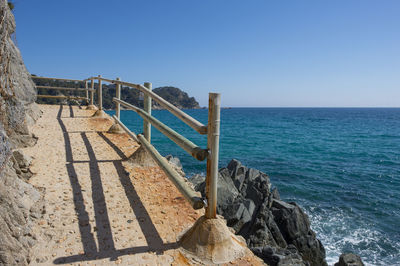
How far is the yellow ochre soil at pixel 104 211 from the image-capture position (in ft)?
10.3

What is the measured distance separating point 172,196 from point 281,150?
79.4 ft

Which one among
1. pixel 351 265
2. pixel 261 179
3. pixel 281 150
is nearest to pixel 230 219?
pixel 351 265

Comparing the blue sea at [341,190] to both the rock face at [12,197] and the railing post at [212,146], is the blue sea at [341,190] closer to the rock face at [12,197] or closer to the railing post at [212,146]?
the railing post at [212,146]

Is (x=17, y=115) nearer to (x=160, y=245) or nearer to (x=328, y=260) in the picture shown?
(x=160, y=245)

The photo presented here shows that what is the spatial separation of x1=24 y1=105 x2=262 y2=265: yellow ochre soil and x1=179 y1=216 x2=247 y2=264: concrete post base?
0.10 metres

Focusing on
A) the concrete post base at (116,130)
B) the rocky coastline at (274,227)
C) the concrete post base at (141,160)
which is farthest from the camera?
the concrete post base at (116,130)

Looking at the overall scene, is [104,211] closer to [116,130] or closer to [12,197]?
[12,197]

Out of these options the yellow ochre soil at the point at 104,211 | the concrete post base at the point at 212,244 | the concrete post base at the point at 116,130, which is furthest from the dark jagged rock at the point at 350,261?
the concrete post base at the point at 116,130

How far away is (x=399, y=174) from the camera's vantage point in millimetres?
18922

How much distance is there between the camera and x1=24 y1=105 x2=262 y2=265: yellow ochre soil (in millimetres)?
3150

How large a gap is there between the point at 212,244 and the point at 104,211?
6.10ft

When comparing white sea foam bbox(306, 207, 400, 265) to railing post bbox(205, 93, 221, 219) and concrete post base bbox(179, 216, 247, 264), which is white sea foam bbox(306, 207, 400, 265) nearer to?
concrete post base bbox(179, 216, 247, 264)

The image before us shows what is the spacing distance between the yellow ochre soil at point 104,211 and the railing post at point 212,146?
2.30 feet

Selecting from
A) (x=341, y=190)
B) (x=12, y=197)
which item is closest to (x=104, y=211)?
(x=12, y=197)
